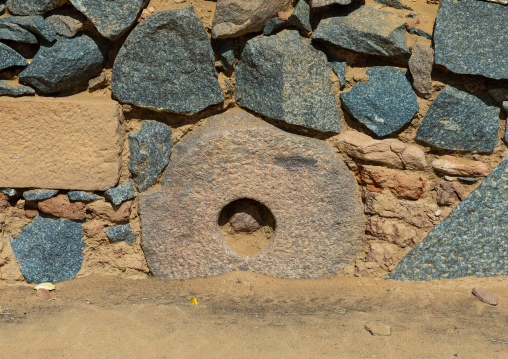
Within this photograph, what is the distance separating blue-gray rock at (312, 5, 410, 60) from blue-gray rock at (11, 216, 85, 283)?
133 centimetres

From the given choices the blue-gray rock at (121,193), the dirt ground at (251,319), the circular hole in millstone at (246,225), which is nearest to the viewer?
the dirt ground at (251,319)

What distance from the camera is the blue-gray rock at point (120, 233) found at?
218cm

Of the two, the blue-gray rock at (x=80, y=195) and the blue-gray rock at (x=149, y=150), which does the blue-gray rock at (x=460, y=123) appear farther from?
the blue-gray rock at (x=80, y=195)

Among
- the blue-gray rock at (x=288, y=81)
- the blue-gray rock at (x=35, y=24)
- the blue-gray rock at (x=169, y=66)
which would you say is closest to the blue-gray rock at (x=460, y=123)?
the blue-gray rock at (x=288, y=81)

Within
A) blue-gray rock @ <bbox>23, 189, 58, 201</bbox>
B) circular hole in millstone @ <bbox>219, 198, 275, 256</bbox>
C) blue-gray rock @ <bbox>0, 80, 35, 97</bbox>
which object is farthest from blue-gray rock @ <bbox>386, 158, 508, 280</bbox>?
blue-gray rock @ <bbox>0, 80, 35, 97</bbox>

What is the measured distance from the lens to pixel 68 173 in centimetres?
208

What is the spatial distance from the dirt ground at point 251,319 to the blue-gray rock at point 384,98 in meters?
0.73

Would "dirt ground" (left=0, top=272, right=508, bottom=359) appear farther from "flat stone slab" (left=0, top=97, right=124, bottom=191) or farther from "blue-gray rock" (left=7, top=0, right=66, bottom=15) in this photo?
"blue-gray rock" (left=7, top=0, right=66, bottom=15)

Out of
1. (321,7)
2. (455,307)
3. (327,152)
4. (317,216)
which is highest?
(321,7)

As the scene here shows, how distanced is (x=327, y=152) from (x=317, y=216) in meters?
0.28

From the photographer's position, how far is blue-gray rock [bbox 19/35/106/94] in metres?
1.94

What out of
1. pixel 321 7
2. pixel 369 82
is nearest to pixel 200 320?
pixel 369 82

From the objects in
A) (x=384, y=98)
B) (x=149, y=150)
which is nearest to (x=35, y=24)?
(x=149, y=150)

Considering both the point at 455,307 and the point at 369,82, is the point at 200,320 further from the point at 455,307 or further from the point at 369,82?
the point at 369,82
